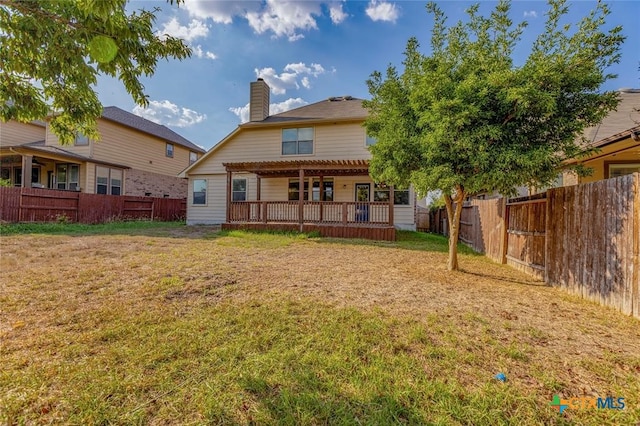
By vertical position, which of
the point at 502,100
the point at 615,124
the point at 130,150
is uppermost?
the point at 130,150

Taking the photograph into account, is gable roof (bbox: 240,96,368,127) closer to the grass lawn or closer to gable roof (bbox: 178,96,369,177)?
gable roof (bbox: 178,96,369,177)

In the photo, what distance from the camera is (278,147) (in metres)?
15.0

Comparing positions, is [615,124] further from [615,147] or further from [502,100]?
[502,100]

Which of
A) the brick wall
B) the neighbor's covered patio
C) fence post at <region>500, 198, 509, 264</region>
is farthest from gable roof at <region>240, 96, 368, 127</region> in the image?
the brick wall

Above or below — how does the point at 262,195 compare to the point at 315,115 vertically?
below

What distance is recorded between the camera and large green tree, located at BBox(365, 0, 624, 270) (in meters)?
4.56

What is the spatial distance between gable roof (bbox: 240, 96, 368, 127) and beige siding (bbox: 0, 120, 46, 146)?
14.9 m

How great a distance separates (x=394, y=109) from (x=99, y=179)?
61.6ft

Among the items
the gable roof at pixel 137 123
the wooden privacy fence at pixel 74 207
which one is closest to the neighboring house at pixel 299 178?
the wooden privacy fence at pixel 74 207

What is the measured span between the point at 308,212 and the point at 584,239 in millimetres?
9744

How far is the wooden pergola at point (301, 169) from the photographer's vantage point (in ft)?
38.6

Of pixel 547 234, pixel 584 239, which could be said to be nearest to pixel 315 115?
pixel 547 234

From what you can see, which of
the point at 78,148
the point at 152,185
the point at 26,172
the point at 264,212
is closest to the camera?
the point at 264,212

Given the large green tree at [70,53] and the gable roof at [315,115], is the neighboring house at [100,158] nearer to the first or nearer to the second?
the gable roof at [315,115]
